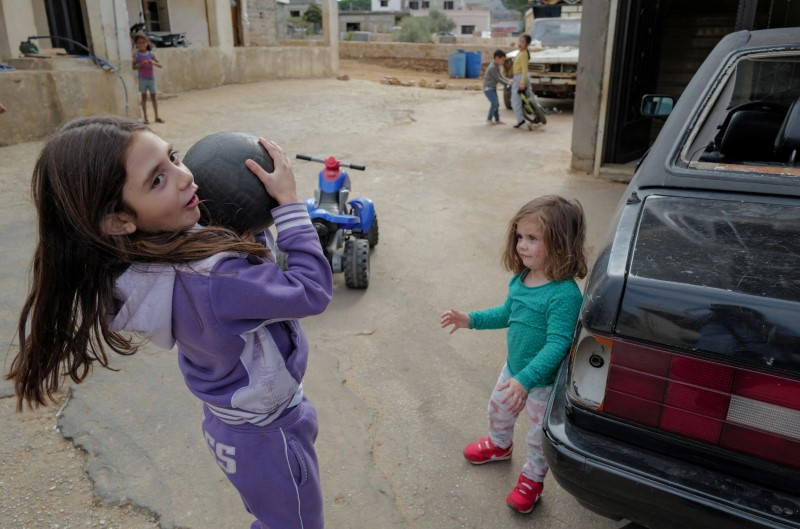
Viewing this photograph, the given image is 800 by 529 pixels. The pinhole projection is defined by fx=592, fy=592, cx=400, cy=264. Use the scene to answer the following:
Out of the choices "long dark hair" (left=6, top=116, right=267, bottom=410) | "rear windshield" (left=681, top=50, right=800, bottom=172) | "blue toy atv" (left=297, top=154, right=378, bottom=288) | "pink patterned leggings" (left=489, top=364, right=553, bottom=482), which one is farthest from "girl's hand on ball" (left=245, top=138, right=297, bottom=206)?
"blue toy atv" (left=297, top=154, right=378, bottom=288)

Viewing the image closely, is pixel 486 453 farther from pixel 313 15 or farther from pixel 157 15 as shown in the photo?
pixel 313 15

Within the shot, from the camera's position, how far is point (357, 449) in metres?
2.67

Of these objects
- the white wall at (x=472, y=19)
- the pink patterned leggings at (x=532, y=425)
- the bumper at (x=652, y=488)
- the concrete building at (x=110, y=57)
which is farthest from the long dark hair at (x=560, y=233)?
the white wall at (x=472, y=19)

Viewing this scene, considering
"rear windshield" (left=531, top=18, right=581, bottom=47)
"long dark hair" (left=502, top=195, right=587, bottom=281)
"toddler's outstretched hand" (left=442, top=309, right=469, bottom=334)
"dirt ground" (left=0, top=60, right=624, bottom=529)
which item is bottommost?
"dirt ground" (left=0, top=60, right=624, bottom=529)

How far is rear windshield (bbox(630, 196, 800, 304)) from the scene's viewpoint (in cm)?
146

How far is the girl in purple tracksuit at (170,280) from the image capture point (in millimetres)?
1242

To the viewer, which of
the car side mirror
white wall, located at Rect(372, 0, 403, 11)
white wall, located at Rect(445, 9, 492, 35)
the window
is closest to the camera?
the car side mirror

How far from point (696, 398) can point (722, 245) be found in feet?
1.50

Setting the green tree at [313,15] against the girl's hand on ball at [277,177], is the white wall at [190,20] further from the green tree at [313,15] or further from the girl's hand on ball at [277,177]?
the green tree at [313,15]

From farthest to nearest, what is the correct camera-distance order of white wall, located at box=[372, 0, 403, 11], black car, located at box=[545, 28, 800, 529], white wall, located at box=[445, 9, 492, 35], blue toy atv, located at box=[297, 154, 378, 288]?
white wall, located at box=[372, 0, 403, 11] < white wall, located at box=[445, 9, 492, 35] < blue toy atv, located at box=[297, 154, 378, 288] < black car, located at box=[545, 28, 800, 529]

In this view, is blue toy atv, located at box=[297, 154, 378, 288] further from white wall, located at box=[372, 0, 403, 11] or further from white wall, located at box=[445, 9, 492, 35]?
white wall, located at box=[372, 0, 403, 11]

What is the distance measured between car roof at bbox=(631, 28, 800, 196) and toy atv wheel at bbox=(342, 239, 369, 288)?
2.13 m

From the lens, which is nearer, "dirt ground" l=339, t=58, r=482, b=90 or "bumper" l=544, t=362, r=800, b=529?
"bumper" l=544, t=362, r=800, b=529

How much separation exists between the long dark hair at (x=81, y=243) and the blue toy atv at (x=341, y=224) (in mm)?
2699
